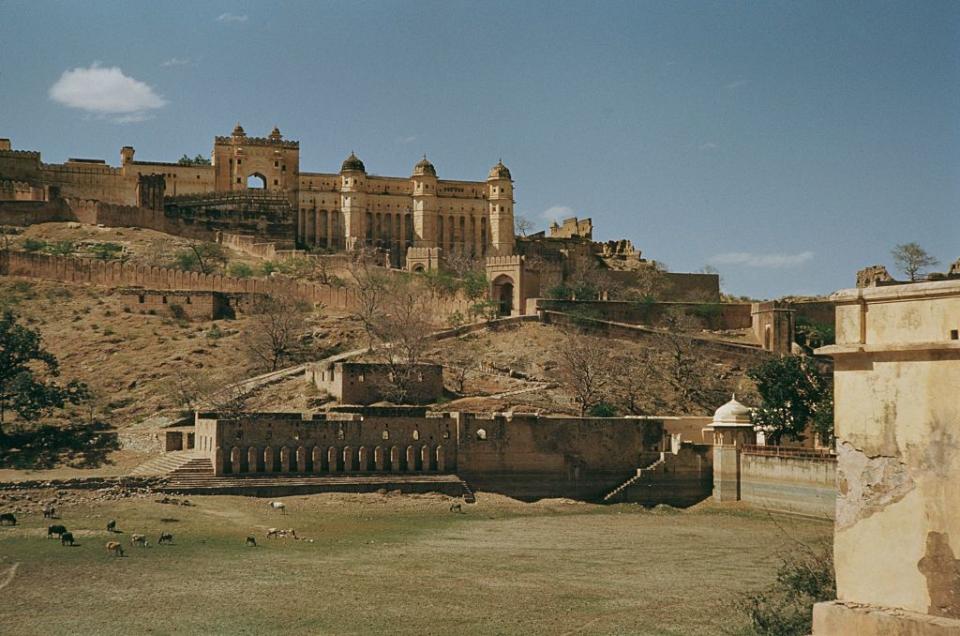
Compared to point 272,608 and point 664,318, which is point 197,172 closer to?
point 664,318

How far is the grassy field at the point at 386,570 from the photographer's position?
2130 centimetres

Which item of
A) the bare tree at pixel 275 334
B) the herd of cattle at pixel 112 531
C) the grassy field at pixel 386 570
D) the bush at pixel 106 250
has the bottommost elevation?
the grassy field at pixel 386 570

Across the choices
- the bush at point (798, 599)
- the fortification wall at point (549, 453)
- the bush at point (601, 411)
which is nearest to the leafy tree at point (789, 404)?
the fortification wall at point (549, 453)

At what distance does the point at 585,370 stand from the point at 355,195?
33.5m

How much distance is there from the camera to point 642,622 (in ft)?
71.3

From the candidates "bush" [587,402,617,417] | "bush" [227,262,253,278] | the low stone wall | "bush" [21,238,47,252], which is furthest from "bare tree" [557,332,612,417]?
"bush" [21,238,47,252]

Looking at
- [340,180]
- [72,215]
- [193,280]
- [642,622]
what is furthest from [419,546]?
[340,180]

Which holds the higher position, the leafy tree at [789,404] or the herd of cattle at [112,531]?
the leafy tree at [789,404]

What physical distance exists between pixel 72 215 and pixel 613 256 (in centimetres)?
3014

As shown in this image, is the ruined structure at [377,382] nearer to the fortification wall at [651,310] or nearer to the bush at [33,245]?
the fortification wall at [651,310]

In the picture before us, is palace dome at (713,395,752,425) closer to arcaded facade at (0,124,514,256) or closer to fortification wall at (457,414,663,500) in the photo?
fortification wall at (457,414,663,500)

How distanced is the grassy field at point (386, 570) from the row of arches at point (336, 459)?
169 cm

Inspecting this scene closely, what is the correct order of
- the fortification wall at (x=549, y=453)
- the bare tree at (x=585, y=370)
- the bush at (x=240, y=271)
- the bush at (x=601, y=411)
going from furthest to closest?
the bush at (x=240, y=271) < the bare tree at (x=585, y=370) < the bush at (x=601, y=411) < the fortification wall at (x=549, y=453)

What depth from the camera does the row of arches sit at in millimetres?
36094
